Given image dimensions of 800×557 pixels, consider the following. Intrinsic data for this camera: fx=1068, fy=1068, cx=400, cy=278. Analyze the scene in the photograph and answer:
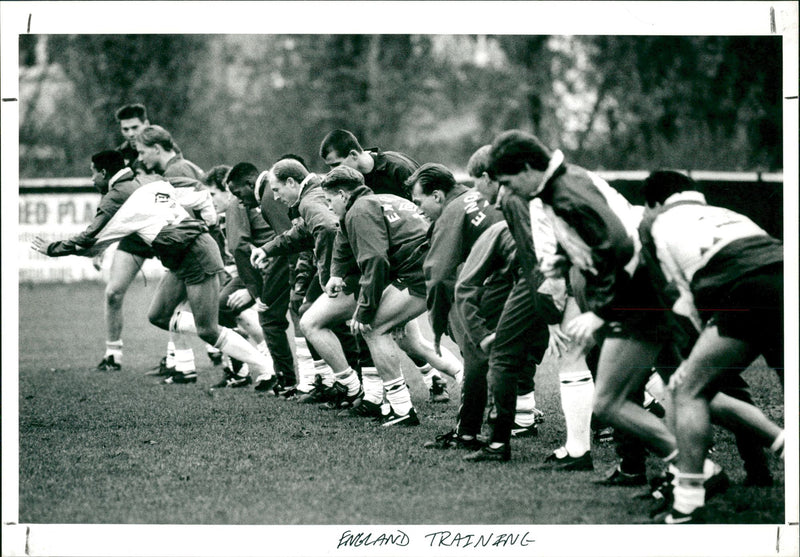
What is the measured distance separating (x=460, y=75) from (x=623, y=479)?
78.1ft

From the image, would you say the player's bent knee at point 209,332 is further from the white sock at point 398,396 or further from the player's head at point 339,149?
the white sock at point 398,396

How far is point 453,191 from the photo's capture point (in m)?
7.14

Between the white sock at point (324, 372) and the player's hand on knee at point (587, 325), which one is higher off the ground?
the player's hand on knee at point (587, 325)

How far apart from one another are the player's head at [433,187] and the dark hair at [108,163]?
3913 millimetres

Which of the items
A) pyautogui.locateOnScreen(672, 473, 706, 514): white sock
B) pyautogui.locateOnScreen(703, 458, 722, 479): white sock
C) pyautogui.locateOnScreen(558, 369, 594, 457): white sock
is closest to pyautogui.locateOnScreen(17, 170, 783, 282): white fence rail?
pyautogui.locateOnScreen(558, 369, 594, 457): white sock

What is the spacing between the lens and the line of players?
520cm

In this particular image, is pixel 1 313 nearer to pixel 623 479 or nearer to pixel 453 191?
pixel 453 191

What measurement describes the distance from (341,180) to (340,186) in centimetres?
4

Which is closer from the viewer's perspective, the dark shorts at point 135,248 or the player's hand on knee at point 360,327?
the player's hand on knee at point 360,327

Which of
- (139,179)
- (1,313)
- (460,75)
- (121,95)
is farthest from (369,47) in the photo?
(1,313)

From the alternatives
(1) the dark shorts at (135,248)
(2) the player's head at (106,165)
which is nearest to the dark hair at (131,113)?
(2) the player's head at (106,165)

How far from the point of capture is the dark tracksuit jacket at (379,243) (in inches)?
293

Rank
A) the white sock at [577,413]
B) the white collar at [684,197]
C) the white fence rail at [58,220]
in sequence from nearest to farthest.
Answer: the white collar at [684,197] → the white sock at [577,413] → the white fence rail at [58,220]

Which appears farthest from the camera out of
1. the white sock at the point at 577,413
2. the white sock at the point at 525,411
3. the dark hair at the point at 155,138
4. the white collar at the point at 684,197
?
the dark hair at the point at 155,138
